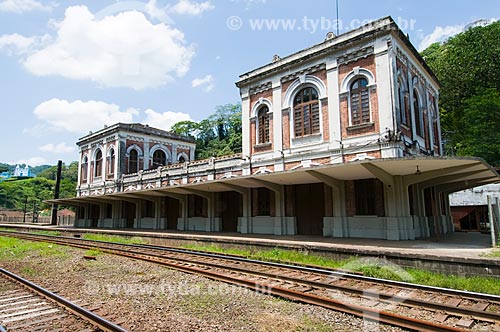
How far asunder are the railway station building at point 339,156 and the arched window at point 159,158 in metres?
11.3

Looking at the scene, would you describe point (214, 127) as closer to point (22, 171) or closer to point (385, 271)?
point (385, 271)

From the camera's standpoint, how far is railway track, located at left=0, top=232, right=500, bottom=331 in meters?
4.94

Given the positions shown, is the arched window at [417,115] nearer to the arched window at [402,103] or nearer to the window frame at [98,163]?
the arched window at [402,103]

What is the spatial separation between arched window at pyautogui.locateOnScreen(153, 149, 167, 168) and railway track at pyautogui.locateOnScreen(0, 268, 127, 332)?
1001 inches

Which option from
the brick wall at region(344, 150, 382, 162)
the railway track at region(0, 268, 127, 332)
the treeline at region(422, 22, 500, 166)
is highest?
the treeline at region(422, 22, 500, 166)

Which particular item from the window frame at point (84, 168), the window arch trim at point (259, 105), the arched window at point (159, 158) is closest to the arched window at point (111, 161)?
the arched window at point (159, 158)

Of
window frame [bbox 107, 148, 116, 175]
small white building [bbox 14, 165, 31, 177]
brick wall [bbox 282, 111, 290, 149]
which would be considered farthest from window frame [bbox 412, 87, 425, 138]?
small white building [bbox 14, 165, 31, 177]

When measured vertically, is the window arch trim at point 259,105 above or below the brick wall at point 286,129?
above

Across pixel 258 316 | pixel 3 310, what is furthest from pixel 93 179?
pixel 258 316

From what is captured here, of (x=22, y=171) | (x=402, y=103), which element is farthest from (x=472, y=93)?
(x=22, y=171)

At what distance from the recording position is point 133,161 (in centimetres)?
3073

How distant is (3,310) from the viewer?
228 inches

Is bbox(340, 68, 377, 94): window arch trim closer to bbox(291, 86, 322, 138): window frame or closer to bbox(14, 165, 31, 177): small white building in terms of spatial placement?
bbox(291, 86, 322, 138): window frame

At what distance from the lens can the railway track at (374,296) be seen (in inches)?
195
